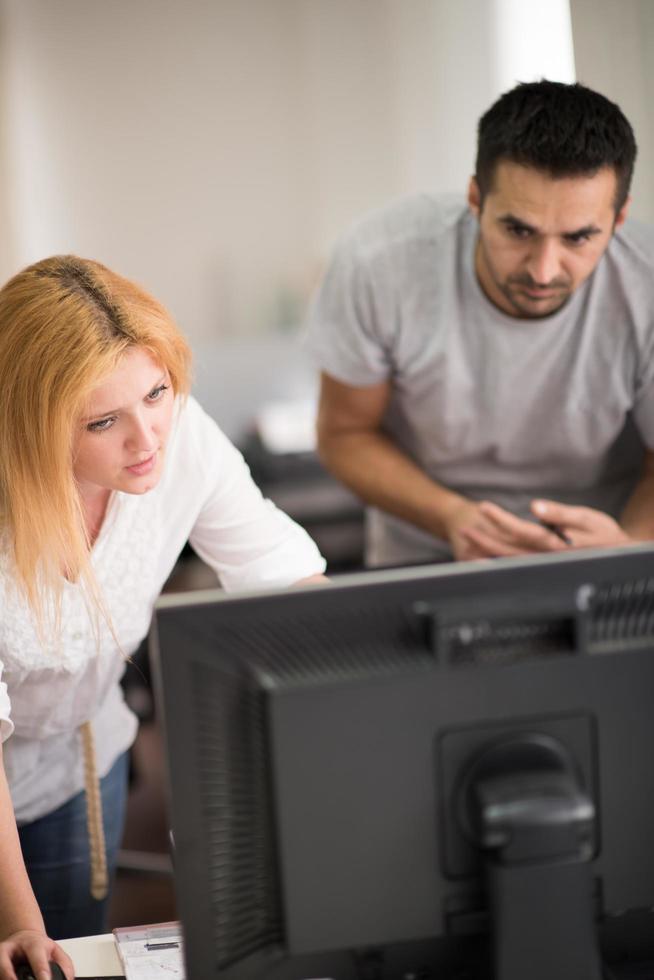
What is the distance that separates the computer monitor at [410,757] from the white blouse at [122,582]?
0.55 meters

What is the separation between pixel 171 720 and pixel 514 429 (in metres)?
1.25

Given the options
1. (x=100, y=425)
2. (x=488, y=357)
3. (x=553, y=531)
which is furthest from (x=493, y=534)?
(x=100, y=425)

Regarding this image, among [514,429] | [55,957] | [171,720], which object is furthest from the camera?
[514,429]

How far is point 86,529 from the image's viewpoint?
1.41 m

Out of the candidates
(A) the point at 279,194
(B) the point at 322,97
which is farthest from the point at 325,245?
(B) the point at 322,97

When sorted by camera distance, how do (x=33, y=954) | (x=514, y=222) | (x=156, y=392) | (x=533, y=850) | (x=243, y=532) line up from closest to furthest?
1. (x=533, y=850)
2. (x=33, y=954)
3. (x=156, y=392)
4. (x=243, y=532)
5. (x=514, y=222)

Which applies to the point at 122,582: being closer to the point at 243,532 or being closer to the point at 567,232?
the point at 243,532

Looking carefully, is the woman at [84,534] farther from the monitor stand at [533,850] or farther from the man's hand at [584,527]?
the monitor stand at [533,850]

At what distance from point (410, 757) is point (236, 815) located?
0.47ft

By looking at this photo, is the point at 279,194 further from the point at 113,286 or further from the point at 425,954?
the point at 425,954

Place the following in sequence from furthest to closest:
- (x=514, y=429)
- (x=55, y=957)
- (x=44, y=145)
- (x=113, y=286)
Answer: (x=44, y=145) < (x=514, y=429) < (x=113, y=286) < (x=55, y=957)

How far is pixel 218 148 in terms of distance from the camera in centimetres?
507

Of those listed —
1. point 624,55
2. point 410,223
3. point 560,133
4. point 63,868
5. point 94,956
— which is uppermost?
point 624,55

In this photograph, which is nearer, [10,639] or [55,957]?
[55,957]
